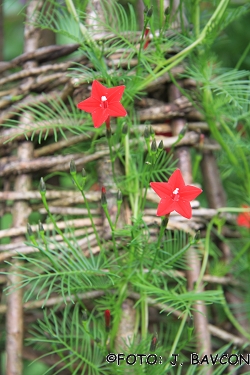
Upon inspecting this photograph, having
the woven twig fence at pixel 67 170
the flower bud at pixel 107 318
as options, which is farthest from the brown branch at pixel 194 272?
the flower bud at pixel 107 318

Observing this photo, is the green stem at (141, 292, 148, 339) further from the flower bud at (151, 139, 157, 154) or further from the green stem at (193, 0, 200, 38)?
the green stem at (193, 0, 200, 38)

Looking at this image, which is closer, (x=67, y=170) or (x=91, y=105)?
(x=91, y=105)

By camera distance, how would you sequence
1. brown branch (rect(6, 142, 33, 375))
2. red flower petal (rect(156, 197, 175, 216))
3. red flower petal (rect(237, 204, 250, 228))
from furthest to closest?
red flower petal (rect(237, 204, 250, 228)), brown branch (rect(6, 142, 33, 375)), red flower petal (rect(156, 197, 175, 216))

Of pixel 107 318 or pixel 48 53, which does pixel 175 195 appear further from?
pixel 48 53

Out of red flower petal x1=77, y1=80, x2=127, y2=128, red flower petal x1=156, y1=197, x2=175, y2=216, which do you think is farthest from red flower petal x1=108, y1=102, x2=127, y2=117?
red flower petal x1=156, y1=197, x2=175, y2=216

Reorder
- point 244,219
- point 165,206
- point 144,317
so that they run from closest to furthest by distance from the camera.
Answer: point 165,206 < point 144,317 < point 244,219

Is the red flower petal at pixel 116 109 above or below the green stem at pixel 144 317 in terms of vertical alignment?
above

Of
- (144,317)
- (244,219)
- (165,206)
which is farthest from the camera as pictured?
(244,219)

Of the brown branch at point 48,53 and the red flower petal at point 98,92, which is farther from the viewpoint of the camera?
the brown branch at point 48,53

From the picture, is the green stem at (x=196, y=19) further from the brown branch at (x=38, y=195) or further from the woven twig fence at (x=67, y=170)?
the brown branch at (x=38, y=195)

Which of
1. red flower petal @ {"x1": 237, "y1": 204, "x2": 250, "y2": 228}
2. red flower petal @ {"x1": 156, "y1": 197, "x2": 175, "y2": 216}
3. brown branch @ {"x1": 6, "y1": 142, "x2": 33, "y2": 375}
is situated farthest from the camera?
red flower petal @ {"x1": 237, "y1": 204, "x2": 250, "y2": 228}

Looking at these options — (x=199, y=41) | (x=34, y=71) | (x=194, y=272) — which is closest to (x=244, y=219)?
(x=194, y=272)
